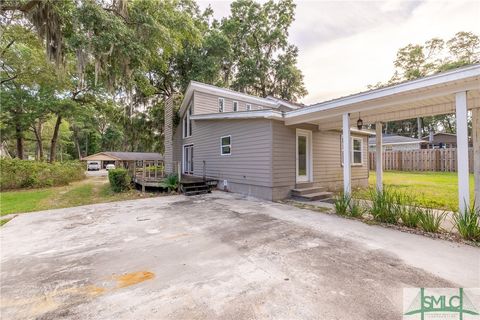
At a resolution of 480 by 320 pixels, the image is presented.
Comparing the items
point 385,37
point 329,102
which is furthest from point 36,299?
point 385,37

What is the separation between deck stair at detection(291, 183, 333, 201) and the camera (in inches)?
321

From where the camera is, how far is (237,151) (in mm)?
9609

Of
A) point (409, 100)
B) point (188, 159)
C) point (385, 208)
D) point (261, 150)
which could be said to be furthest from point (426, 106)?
point (188, 159)

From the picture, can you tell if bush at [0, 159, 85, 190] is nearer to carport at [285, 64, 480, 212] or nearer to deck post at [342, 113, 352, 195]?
carport at [285, 64, 480, 212]

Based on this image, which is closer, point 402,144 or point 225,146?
point 225,146

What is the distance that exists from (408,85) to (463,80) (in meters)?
0.86

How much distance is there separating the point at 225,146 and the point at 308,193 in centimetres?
416

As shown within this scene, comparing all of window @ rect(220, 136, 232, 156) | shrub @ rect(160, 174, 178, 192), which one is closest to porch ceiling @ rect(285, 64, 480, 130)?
window @ rect(220, 136, 232, 156)

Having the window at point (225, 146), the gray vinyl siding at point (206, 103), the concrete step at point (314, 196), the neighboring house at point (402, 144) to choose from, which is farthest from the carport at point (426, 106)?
the neighboring house at point (402, 144)

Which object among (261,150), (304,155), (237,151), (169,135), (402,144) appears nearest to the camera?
(261,150)

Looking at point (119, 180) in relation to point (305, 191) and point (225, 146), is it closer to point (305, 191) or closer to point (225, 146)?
point (225, 146)

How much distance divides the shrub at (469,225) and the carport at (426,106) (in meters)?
0.29

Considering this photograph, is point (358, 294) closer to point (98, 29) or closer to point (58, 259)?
point (58, 259)

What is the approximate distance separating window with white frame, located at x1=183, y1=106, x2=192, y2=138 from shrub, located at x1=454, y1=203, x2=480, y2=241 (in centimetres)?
1239
